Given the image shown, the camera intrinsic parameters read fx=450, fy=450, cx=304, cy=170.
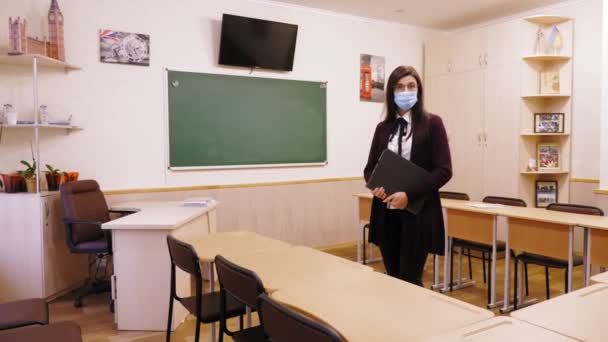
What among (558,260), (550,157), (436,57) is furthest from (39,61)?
(550,157)

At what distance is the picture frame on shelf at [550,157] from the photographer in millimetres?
5352

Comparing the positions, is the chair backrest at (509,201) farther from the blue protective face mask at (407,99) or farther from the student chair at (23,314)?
the student chair at (23,314)

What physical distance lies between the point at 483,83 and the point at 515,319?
4.88 m

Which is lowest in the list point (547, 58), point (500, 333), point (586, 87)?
point (500, 333)

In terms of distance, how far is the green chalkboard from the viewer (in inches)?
187

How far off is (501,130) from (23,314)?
5174 mm

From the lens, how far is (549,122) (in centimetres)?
528

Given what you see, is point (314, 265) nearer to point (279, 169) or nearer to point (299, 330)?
point (299, 330)

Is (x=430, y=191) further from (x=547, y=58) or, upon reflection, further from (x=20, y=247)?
(x=547, y=58)

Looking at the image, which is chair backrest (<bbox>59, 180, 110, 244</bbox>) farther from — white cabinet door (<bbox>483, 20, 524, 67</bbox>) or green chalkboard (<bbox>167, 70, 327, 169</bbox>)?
white cabinet door (<bbox>483, 20, 524, 67</bbox>)

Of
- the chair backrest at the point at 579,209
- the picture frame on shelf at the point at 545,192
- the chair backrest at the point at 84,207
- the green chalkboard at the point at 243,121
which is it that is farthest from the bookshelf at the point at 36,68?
the picture frame on shelf at the point at 545,192

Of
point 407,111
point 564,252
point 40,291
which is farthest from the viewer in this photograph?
point 40,291

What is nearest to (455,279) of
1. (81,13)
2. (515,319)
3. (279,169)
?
(279,169)

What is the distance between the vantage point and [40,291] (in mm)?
3689
